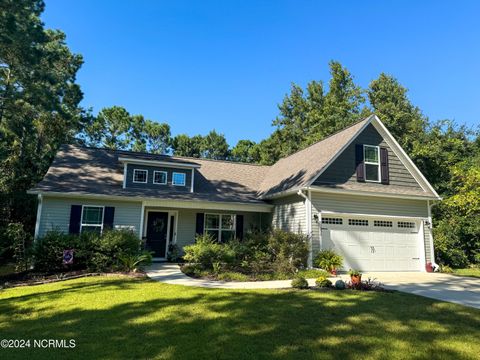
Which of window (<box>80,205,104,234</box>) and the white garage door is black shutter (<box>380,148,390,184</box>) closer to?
the white garage door

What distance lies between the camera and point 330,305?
255 inches

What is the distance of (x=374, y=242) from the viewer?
13320 mm

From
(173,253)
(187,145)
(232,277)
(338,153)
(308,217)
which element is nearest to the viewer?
(232,277)

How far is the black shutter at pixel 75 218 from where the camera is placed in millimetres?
12578

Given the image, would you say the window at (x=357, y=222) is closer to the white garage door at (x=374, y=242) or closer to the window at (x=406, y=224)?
the white garage door at (x=374, y=242)

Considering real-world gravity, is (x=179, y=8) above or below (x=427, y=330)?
above

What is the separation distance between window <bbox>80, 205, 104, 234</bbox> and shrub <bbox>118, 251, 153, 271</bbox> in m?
2.67

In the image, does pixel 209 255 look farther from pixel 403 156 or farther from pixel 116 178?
pixel 403 156

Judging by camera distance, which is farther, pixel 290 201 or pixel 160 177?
pixel 160 177

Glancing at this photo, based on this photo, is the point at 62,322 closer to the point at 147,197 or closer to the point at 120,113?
the point at 147,197

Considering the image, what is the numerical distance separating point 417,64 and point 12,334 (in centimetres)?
1853

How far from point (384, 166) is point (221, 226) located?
8.26 metres

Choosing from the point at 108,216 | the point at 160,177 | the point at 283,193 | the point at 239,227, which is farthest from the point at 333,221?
the point at 108,216

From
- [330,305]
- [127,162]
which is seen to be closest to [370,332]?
[330,305]
